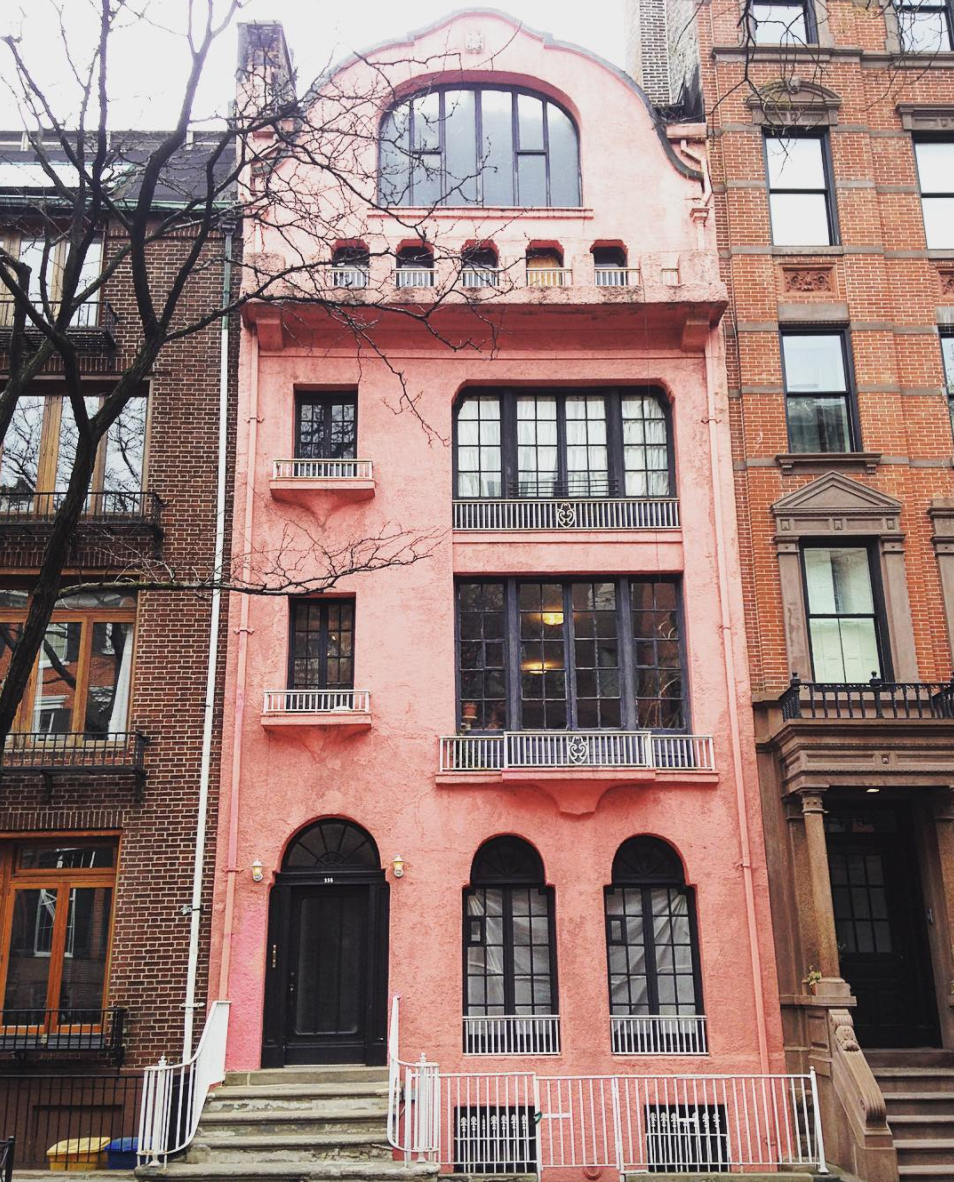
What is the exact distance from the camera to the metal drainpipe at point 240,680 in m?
15.4

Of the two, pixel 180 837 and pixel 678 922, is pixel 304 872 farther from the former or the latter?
pixel 678 922

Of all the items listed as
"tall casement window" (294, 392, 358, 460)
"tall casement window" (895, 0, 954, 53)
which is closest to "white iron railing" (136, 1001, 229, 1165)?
"tall casement window" (294, 392, 358, 460)

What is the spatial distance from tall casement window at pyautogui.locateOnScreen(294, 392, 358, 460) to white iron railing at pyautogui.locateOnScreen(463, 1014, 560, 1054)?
8.74 m

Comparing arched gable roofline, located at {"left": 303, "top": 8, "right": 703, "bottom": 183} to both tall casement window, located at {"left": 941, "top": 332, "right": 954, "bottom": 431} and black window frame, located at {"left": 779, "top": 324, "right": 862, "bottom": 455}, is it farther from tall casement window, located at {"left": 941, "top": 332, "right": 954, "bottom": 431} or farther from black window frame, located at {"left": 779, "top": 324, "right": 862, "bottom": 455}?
tall casement window, located at {"left": 941, "top": 332, "right": 954, "bottom": 431}

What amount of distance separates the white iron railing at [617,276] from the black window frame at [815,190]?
7.93 ft

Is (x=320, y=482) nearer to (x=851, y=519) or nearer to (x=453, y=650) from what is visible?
(x=453, y=650)

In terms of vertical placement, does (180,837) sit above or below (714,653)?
below

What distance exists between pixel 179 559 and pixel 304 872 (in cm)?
503

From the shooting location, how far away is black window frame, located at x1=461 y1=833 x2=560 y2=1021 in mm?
15680

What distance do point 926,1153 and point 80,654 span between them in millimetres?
13100

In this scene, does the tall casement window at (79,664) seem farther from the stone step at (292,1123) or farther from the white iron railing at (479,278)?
the white iron railing at (479,278)

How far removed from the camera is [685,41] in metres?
21.3

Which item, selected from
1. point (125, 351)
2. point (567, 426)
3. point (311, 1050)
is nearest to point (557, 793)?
point (311, 1050)

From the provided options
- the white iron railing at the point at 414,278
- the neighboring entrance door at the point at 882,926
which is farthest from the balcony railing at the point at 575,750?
the white iron railing at the point at 414,278
